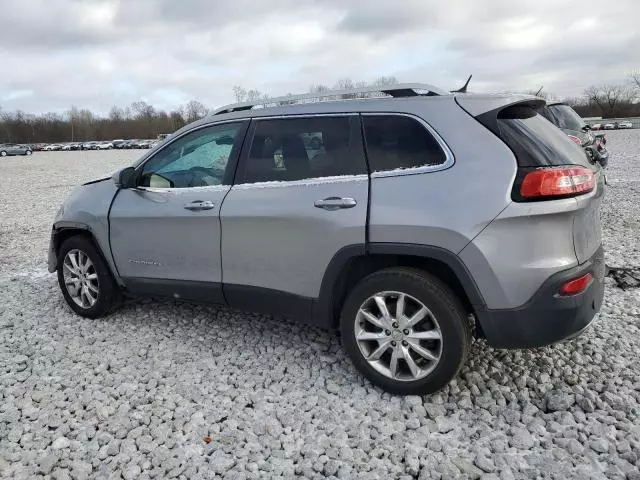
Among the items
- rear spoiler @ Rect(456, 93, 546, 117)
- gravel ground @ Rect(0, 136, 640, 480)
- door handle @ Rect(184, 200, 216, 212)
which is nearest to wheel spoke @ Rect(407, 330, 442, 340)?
gravel ground @ Rect(0, 136, 640, 480)

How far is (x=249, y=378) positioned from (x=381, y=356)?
3.08 ft

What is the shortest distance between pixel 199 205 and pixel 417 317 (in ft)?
5.75

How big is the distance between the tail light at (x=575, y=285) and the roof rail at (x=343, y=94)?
4.30ft

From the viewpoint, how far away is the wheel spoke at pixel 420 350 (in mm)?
3010

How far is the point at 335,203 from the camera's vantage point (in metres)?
3.13

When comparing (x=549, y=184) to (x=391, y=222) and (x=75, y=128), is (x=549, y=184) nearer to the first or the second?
(x=391, y=222)

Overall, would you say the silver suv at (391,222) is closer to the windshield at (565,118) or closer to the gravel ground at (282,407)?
the gravel ground at (282,407)

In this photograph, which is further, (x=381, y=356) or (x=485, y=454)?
(x=381, y=356)

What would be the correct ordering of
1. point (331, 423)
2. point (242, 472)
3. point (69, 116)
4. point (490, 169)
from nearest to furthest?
point (242, 472) → point (490, 169) → point (331, 423) → point (69, 116)

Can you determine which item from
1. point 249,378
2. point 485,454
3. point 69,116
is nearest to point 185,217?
point 249,378

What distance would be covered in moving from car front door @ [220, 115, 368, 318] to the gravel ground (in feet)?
1.83

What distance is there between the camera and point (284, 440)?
282cm

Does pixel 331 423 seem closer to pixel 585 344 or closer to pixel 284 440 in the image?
pixel 284 440

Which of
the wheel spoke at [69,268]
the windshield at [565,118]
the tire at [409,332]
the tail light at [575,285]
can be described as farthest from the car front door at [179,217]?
the windshield at [565,118]
